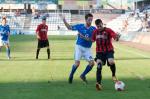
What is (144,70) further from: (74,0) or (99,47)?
(74,0)

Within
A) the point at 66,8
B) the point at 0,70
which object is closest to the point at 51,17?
the point at 66,8

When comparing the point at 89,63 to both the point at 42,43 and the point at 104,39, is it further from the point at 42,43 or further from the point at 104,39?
the point at 42,43

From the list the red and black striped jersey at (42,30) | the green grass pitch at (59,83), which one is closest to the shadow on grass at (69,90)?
the green grass pitch at (59,83)

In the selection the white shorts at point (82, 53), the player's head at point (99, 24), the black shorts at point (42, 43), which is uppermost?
the player's head at point (99, 24)

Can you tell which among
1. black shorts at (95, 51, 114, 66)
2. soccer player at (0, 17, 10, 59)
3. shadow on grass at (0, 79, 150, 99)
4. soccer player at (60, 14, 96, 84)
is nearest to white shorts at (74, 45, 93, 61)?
soccer player at (60, 14, 96, 84)

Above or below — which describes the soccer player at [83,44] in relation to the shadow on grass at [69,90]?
above

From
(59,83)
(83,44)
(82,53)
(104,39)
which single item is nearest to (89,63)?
(82,53)

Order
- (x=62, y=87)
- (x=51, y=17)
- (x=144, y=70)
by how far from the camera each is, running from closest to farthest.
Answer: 1. (x=62, y=87)
2. (x=144, y=70)
3. (x=51, y=17)

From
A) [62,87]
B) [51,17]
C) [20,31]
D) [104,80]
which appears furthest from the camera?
[51,17]

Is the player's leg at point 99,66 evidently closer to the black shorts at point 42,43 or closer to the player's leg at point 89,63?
the player's leg at point 89,63

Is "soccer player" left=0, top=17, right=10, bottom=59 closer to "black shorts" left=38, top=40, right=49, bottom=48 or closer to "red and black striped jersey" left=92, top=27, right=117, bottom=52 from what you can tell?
"black shorts" left=38, top=40, right=49, bottom=48

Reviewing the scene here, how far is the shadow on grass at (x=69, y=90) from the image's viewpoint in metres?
13.7

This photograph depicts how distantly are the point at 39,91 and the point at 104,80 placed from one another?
3.52 metres

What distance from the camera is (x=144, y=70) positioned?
2117 cm
